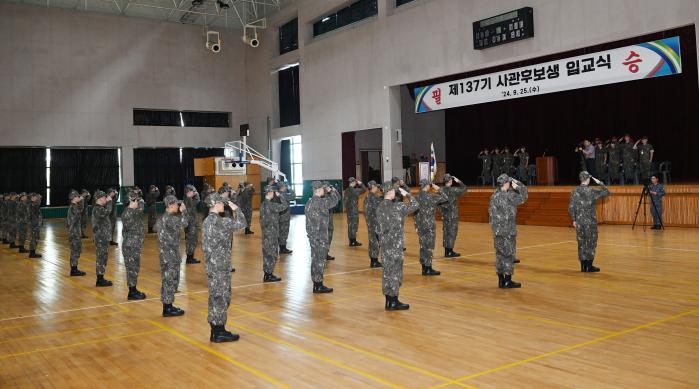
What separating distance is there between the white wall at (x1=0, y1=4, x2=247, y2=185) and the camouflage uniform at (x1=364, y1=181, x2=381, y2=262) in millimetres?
23951

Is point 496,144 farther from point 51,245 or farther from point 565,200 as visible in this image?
point 51,245

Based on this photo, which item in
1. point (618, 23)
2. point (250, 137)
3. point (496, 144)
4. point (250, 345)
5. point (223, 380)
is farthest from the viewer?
point (250, 137)

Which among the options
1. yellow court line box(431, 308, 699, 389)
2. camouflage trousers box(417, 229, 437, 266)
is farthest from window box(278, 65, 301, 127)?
yellow court line box(431, 308, 699, 389)

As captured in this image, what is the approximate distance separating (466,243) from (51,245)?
1398 centimetres

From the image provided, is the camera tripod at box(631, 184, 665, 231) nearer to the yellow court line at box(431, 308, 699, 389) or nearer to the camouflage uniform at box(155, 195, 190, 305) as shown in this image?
the yellow court line at box(431, 308, 699, 389)

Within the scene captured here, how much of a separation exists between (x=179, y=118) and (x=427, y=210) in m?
27.2

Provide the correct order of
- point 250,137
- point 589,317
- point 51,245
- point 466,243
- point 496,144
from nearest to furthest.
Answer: point 589,317 < point 466,243 < point 51,245 < point 496,144 < point 250,137

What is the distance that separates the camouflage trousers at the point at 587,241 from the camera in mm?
11328

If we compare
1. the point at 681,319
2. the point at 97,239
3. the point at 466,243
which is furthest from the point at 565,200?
the point at 97,239

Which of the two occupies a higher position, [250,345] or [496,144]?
[496,144]

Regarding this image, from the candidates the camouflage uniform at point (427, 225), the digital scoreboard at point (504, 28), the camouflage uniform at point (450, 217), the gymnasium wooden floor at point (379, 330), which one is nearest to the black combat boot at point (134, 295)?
the gymnasium wooden floor at point (379, 330)

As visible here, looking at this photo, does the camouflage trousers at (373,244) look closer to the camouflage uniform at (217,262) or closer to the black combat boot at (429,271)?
the black combat boot at (429,271)

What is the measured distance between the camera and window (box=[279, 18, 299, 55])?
34594mm

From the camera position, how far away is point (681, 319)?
25.5 feet
